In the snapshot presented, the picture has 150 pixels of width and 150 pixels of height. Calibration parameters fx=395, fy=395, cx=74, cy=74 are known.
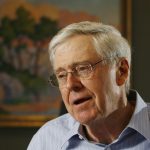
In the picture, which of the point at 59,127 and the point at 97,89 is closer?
the point at 97,89

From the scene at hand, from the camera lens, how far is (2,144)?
10.2 feet

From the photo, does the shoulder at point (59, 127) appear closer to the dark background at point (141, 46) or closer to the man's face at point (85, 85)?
the man's face at point (85, 85)

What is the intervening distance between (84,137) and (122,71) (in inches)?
11.9

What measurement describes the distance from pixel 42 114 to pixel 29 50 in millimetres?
502

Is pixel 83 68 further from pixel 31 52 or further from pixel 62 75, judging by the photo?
pixel 31 52

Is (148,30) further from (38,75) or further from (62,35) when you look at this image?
(62,35)

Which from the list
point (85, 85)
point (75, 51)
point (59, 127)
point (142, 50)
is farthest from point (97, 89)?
point (142, 50)

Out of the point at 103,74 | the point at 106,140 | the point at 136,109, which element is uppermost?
the point at 103,74

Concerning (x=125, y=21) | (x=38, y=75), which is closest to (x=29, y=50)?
(x=38, y=75)

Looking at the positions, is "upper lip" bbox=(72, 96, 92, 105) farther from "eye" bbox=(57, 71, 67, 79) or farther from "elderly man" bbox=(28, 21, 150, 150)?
"eye" bbox=(57, 71, 67, 79)

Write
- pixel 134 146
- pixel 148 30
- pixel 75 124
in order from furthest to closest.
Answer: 1. pixel 148 30
2. pixel 75 124
3. pixel 134 146

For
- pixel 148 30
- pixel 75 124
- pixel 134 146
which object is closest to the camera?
pixel 134 146

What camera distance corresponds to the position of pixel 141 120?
152 centimetres

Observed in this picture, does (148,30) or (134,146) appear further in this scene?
(148,30)
